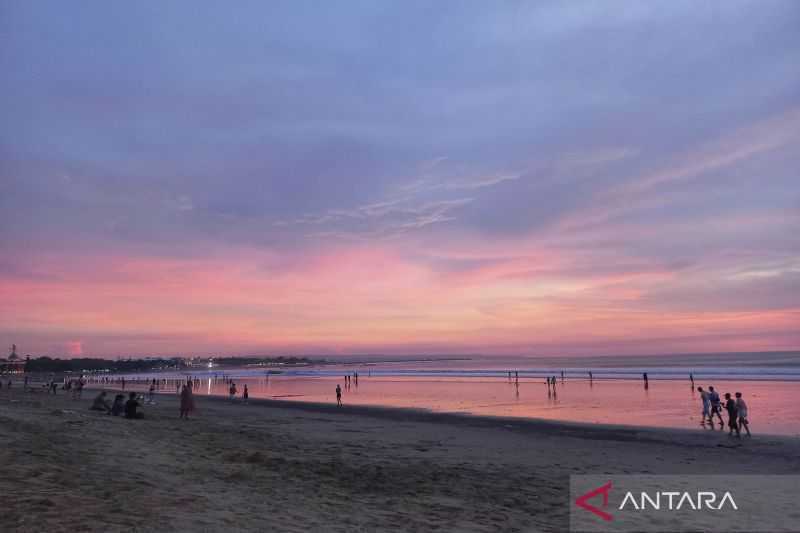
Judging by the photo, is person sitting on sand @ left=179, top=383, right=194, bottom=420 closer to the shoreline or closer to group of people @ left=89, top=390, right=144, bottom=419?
group of people @ left=89, top=390, right=144, bottom=419

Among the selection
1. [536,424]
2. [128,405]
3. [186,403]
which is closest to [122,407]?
[128,405]

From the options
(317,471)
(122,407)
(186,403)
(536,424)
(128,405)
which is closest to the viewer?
(317,471)

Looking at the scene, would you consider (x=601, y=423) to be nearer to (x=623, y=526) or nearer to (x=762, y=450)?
(x=762, y=450)

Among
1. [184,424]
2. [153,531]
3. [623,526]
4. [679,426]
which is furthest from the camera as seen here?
[679,426]

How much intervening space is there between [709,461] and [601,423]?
10788 millimetres

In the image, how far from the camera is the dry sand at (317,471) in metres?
8.02

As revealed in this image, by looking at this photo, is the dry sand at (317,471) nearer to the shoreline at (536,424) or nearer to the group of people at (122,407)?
the shoreline at (536,424)

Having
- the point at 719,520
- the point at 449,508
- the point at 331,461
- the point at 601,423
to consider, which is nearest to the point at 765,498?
the point at 719,520

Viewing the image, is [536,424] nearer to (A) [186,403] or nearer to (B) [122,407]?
(A) [186,403]

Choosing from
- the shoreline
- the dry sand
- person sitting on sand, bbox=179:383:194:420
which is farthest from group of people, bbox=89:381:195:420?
the shoreline

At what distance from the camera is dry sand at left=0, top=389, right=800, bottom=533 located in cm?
802

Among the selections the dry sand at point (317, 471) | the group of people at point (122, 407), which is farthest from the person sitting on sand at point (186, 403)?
the dry sand at point (317, 471)

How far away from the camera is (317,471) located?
1329cm

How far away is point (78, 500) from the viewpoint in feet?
25.8
